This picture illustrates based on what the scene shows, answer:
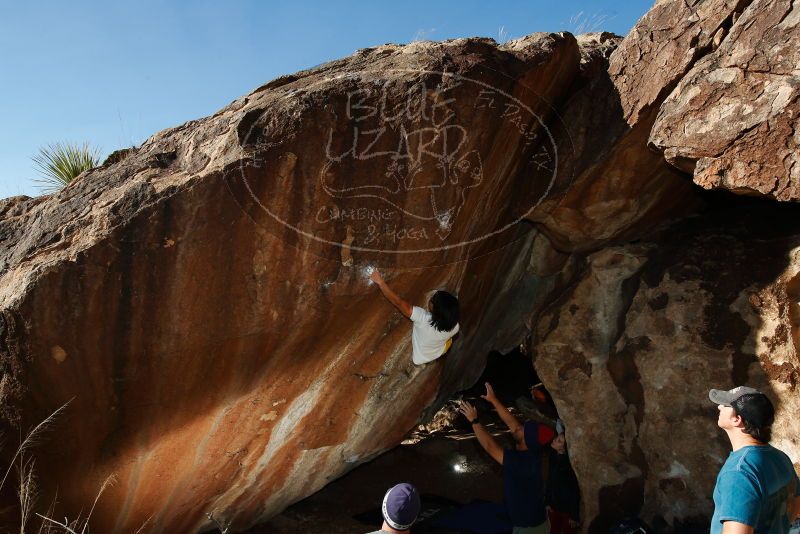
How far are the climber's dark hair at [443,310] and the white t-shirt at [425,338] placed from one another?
0.05m

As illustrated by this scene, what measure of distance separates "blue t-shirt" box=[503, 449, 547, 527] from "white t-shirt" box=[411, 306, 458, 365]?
1009 millimetres

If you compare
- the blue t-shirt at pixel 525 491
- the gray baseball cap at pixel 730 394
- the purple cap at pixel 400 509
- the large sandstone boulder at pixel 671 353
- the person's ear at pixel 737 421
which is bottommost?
the purple cap at pixel 400 509

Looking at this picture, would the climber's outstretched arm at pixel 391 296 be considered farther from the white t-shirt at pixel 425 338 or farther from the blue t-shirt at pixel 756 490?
the blue t-shirt at pixel 756 490

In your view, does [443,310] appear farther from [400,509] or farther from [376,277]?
[400,509]

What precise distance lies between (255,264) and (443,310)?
139 cm

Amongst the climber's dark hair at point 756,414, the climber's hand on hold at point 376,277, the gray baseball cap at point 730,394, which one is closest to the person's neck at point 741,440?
the climber's dark hair at point 756,414

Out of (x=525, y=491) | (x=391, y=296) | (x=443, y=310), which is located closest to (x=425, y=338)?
(x=443, y=310)

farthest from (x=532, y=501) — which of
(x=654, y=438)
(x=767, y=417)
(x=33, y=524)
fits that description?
(x=33, y=524)

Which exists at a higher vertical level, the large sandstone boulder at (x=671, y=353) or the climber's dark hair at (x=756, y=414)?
the large sandstone boulder at (x=671, y=353)

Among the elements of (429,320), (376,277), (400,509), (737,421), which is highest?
(376,277)

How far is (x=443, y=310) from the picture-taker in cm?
402

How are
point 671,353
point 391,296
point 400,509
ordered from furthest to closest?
point 671,353, point 391,296, point 400,509

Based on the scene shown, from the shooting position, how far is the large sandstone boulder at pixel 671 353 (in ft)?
12.9

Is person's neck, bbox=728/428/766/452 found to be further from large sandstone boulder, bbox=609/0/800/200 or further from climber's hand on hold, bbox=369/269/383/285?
climber's hand on hold, bbox=369/269/383/285
